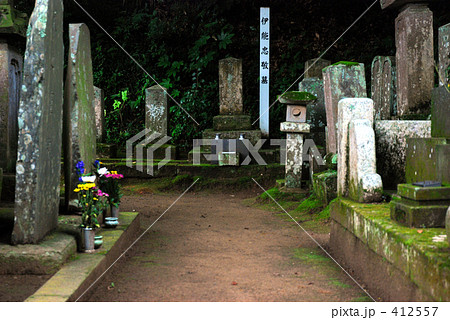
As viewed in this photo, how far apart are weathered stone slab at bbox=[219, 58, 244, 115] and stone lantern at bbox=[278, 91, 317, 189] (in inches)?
104

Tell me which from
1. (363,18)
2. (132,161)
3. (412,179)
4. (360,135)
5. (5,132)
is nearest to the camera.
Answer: (412,179)

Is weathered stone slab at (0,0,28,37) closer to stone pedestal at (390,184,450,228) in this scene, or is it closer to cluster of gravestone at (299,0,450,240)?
cluster of gravestone at (299,0,450,240)

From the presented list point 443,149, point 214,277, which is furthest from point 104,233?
point 443,149

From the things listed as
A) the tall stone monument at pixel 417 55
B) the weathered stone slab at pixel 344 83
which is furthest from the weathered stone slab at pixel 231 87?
the tall stone monument at pixel 417 55

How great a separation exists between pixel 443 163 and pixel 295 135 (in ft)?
17.8

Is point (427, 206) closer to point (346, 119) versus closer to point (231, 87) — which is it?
point (346, 119)

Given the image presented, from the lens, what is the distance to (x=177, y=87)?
48.7ft

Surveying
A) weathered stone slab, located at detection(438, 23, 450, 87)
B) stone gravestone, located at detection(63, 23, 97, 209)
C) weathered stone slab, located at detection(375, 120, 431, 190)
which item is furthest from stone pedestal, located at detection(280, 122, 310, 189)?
stone gravestone, located at detection(63, 23, 97, 209)

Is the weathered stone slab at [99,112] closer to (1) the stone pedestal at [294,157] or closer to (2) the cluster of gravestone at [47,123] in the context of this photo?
(1) the stone pedestal at [294,157]

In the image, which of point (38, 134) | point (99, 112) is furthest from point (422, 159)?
point (99, 112)

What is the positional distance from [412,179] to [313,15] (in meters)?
11.8

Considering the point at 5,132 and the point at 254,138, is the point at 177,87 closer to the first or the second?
the point at 254,138

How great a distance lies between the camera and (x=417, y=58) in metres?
7.34

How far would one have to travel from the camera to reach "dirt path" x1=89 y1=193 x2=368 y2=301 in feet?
12.3
